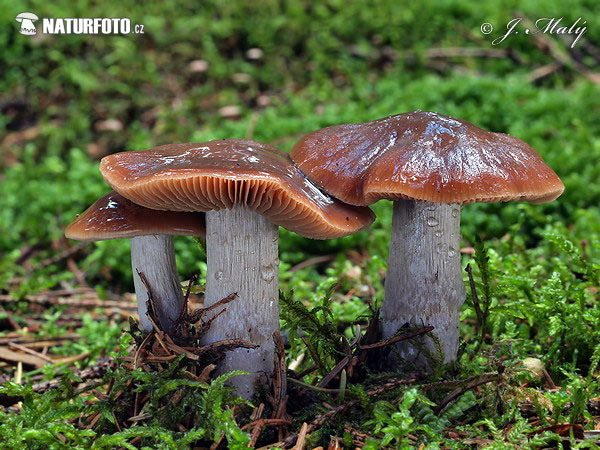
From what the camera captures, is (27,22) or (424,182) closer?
(424,182)

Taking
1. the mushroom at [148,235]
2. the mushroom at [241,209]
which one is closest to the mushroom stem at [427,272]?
the mushroom at [241,209]

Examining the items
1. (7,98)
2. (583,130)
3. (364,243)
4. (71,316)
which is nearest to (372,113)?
(364,243)

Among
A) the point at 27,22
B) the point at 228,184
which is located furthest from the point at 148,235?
the point at 27,22

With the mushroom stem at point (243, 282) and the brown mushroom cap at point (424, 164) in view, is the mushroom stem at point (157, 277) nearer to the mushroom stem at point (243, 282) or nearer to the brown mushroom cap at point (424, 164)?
the mushroom stem at point (243, 282)

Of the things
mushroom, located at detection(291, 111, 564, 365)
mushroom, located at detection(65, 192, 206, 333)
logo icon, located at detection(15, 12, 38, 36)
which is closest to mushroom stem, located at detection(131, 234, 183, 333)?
mushroom, located at detection(65, 192, 206, 333)

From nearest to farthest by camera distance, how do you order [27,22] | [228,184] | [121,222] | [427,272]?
[228,184], [121,222], [427,272], [27,22]

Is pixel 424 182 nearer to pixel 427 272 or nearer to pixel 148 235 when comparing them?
pixel 427 272

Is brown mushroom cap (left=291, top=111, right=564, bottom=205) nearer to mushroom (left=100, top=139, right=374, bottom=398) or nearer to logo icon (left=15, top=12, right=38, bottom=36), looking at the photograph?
mushroom (left=100, top=139, right=374, bottom=398)
